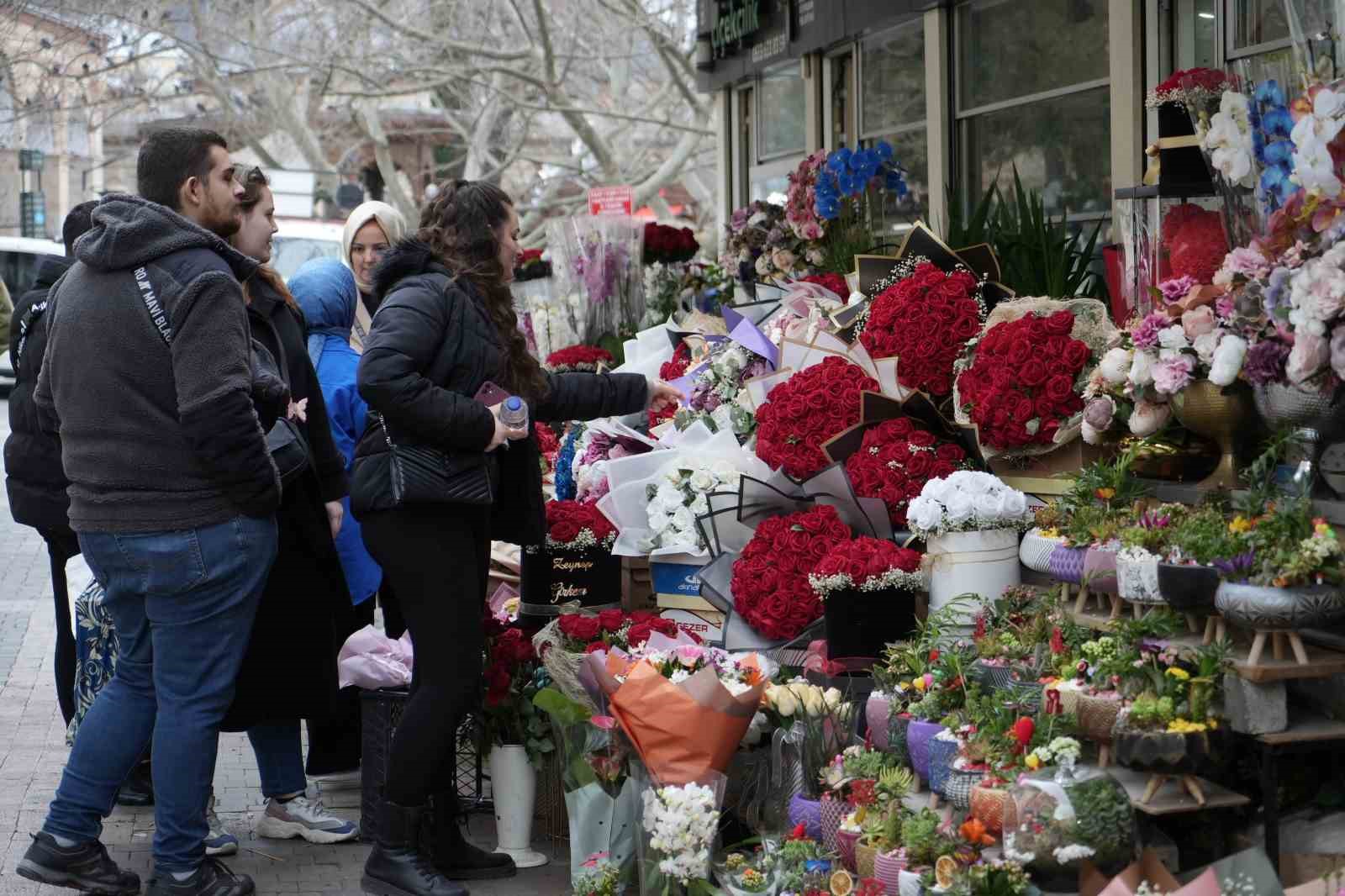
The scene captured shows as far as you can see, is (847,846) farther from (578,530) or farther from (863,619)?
(578,530)

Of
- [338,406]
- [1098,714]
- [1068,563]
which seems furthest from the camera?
[338,406]

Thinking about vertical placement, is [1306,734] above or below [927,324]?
below

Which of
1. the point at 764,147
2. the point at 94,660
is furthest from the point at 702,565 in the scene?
the point at 764,147

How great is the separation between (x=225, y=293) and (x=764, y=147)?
21.0 ft

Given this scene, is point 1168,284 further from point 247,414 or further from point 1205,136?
point 247,414

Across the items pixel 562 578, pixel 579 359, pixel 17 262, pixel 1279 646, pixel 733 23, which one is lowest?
pixel 562 578

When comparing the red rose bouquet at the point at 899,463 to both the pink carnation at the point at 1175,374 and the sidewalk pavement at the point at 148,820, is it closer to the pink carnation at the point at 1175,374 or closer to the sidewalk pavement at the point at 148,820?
the pink carnation at the point at 1175,374

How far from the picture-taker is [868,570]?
435 centimetres

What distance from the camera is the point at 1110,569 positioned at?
3.50 m

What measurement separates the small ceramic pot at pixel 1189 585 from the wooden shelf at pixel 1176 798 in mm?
340

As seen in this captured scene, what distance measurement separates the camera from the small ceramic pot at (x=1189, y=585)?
10.4ft

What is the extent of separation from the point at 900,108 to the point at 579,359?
1.96 meters

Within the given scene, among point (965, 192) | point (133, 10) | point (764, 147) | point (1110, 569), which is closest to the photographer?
point (1110, 569)

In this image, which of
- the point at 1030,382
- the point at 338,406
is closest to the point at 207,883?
the point at 338,406
